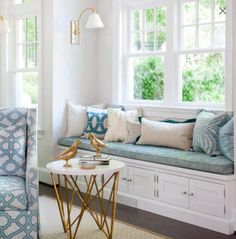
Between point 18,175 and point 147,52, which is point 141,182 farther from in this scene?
point 147,52

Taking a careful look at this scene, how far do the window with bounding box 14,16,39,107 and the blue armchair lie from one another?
199 centimetres

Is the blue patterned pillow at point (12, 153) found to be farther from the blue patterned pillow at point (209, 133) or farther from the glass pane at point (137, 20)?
the glass pane at point (137, 20)

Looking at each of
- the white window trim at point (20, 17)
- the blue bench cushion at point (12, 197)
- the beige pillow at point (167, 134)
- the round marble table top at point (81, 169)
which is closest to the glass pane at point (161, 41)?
the beige pillow at point (167, 134)

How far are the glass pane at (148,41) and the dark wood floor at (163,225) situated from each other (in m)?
1.88

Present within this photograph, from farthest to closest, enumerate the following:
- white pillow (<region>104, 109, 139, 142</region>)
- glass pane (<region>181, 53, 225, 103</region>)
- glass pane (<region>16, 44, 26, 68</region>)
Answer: glass pane (<region>16, 44, 26, 68</region>)
white pillow (<region>104, 109, 139, 142</region>)
glass pane (<region>181, 53, 225, 103</region>)

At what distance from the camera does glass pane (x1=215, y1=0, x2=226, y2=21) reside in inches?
167

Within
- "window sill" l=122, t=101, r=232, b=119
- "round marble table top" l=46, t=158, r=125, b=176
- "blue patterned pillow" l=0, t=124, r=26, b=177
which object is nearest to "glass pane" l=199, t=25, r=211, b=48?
"window sill" l=122, t=101, r=232, b=119

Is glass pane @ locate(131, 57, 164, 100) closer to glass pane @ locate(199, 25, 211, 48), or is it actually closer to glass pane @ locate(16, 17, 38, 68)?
glass pane @ locate(199, 25, 211, 48)

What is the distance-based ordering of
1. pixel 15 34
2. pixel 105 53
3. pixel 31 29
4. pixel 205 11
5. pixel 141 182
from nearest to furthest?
pixel 141 182 → pixel 205 11 → pixel 105 53 → pixel 31 29 → pixel 15 34

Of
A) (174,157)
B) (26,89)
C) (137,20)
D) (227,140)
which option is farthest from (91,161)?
(26,89)

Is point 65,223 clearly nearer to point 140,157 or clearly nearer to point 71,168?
point 71,168

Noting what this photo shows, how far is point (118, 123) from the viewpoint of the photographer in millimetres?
4797

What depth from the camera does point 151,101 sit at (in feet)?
16.4

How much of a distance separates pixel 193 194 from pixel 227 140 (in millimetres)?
550
